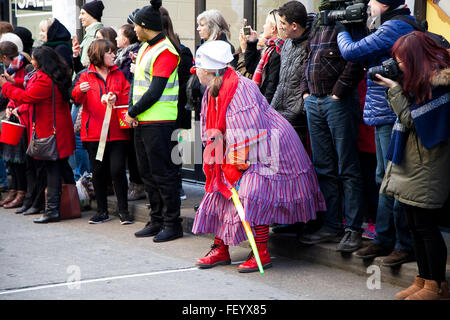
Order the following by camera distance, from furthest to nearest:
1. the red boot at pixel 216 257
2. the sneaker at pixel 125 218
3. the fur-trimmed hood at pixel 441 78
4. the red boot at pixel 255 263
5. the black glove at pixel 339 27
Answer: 1. the sneaker at pixel 125 218
2. the red boot at pixel 216 257
3. the red boot at pixel 255 263
4. the black glove at pixel 339 27
5. the fur-trimmed hood at pixel 441 78

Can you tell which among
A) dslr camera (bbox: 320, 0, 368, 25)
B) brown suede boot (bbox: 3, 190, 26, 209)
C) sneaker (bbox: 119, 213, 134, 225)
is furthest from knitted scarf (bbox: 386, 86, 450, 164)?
brown suede boot (bbox: 3, 190, 26, 209)

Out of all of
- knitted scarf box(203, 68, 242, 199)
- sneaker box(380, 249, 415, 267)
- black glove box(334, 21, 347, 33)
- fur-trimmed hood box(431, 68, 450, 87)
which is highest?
black glove box(334, 21, 347, 33)

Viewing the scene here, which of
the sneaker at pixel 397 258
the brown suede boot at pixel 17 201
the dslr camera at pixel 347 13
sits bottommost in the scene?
the brown suede boot at pixel 17 201

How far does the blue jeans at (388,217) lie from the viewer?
5.06 m

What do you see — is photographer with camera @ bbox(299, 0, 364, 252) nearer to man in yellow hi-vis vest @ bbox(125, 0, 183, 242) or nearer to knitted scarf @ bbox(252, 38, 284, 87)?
knitted scarf @ bbox(252, 38, 284, 87)

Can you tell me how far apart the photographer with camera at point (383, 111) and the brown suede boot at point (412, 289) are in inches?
14.4

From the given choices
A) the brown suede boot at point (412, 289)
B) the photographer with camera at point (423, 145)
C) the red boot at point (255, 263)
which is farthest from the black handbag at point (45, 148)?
the brown suede boot at point (412, 289)

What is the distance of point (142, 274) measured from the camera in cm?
548

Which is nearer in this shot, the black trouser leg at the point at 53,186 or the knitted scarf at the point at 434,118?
the knitted scarf at the point at 434,118

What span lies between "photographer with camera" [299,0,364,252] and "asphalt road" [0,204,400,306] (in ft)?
1.67

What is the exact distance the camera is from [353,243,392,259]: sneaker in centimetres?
527

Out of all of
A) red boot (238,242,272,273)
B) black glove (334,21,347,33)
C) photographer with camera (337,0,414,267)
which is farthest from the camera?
red boot (238,242,272,273)

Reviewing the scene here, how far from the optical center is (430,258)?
4566 millimetres

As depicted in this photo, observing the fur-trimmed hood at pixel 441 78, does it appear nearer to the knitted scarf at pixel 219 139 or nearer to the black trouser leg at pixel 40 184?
the knitted scarf at pixel 219 139
